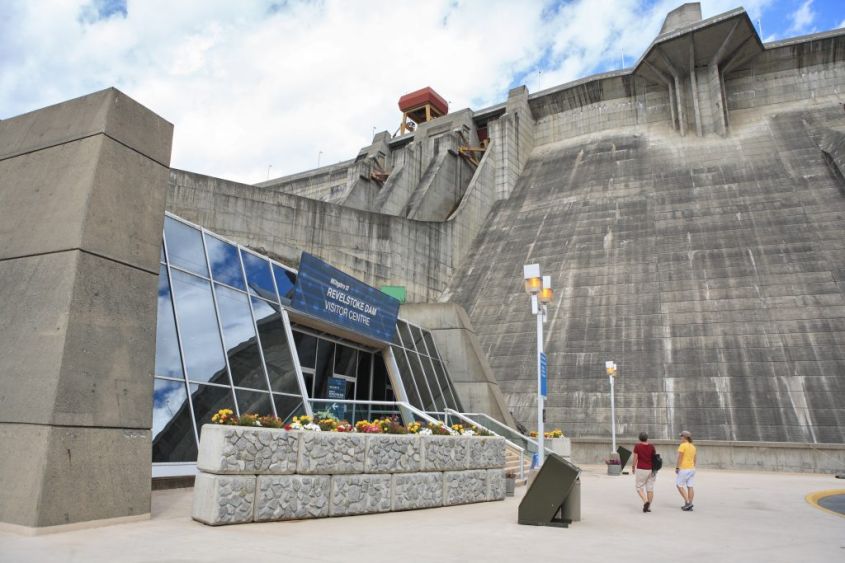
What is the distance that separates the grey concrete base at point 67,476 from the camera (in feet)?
22.1

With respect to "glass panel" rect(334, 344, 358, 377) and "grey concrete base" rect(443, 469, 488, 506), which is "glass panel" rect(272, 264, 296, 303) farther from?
"grey concrete base" rect(443, 469, 488, 506)

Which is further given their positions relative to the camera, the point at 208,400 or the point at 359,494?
the point at 208,400

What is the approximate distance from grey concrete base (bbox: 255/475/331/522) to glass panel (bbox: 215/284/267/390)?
3615mm

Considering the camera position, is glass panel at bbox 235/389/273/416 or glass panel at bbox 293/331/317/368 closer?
glass panel at bbox 235/389/273/416

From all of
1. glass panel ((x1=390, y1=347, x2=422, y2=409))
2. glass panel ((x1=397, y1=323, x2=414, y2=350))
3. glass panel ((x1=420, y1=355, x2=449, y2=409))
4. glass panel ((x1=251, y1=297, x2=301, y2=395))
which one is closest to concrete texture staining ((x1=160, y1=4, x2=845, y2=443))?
glass panel ((x1=420, y1=355, x2=449, y2=409))

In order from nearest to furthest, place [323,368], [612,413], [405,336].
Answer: [323,368] → [405,336] → [612,413]

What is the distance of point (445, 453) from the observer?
1091cm

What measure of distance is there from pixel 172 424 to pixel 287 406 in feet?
10.2

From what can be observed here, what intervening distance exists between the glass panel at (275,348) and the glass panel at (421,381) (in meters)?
5.95

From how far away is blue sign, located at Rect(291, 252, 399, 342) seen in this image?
14758mm

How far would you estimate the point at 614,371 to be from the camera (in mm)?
21266

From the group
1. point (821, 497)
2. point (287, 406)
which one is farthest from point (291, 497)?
point (821, 497)

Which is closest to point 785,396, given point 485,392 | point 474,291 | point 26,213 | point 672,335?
point 672,335

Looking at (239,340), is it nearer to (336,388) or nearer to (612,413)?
(336,388)
